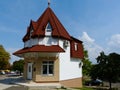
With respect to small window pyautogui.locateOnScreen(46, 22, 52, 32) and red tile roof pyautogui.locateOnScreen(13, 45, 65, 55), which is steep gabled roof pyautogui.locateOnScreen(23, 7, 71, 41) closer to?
small window pyautogui.locateOnScreen(46, 22, 52, 32)

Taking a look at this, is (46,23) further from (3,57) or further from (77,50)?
Result: (3,57)

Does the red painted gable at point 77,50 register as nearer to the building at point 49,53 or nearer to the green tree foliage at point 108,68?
the building at point 49,53

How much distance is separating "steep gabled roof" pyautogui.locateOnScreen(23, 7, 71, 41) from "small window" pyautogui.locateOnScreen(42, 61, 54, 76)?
3721 millimetres

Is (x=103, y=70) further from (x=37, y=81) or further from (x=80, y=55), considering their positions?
(x=37, y=81)

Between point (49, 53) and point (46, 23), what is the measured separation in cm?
451

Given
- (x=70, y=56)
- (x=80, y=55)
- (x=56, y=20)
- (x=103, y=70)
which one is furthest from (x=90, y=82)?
(x=56, y=20)

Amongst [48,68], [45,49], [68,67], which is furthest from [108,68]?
[45,49]

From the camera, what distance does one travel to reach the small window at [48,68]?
28688mm

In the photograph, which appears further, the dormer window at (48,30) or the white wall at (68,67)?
the white wall at (68,67)

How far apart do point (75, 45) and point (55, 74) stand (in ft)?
26.0

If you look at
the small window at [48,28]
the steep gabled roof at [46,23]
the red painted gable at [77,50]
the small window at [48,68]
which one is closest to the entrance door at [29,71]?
the small window at [48,68]

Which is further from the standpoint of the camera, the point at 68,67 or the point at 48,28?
the point at 68,67

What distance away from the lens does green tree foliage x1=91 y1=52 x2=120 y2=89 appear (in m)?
41.2

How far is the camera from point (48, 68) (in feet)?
94.5
